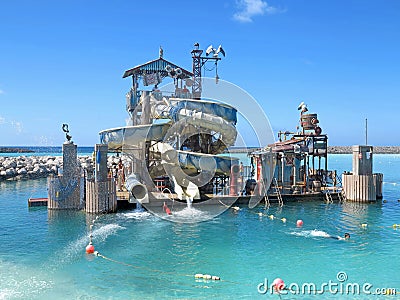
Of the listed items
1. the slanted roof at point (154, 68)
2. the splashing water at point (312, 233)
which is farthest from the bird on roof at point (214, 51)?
the splashing water at point (312, 233)

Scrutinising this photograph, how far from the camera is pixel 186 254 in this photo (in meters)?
17.6

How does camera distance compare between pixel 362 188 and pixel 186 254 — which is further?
pixel 362 188

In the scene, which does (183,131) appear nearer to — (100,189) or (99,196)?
(100,189)

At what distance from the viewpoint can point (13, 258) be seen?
56.3 ft

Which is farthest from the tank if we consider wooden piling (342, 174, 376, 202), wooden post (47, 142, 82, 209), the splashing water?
wooden post (47, 142, 82, 209)

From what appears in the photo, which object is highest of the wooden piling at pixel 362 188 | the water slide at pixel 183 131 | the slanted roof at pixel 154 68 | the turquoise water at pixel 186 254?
the slanted roof at pixel 154 68

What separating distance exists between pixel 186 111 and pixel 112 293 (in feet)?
54.5

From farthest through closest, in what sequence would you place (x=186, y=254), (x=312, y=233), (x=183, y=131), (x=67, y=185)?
(x=183, y=131) < (x=67, y=185) < (x=312, y=233) < (x=186, y=254)

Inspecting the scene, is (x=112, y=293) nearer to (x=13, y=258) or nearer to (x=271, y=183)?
→ (x=13, y=258)

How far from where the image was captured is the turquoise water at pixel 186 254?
1404 centimetres

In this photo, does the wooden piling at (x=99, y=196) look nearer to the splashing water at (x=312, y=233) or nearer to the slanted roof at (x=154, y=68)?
the splashing water at (x=312, y=233)

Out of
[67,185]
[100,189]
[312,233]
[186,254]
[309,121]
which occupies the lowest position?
[186,254]

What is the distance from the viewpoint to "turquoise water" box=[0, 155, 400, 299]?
14.0 meters

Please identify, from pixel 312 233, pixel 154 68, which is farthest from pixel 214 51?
pixel 312 233
